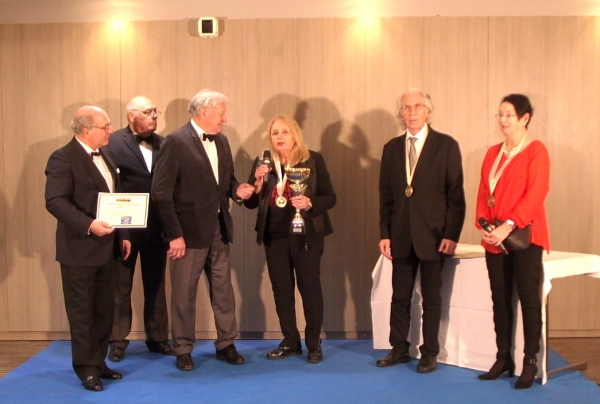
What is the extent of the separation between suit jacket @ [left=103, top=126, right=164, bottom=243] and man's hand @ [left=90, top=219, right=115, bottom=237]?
30.0 inches

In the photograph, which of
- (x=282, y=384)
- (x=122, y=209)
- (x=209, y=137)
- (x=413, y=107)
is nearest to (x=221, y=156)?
(x=209, y=137)

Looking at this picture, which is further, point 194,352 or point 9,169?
point 9,169

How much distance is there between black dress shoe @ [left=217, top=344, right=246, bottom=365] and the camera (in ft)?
15.0

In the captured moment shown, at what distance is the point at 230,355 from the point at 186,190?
1.16 metres

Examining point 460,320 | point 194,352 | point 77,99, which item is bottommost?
point 194,352

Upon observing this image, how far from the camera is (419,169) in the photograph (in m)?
4.28

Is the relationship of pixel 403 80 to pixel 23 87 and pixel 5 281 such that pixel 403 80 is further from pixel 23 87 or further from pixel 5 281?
pixel 5 281

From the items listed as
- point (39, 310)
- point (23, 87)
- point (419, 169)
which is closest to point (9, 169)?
point (23, 87)

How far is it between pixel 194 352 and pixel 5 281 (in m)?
1.72

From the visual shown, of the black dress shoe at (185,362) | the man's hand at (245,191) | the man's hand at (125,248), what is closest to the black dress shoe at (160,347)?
the black dress shoe at (185,362)

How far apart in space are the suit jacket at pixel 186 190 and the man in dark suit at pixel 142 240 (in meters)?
0.35

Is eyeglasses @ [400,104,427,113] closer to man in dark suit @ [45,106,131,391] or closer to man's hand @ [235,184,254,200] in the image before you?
man's hand @ [235,184,254,200]

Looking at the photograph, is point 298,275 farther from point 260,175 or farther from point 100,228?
point 100,228

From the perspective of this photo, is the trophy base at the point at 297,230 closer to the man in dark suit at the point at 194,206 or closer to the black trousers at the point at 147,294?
the man in dark suit at the point at 194,206
